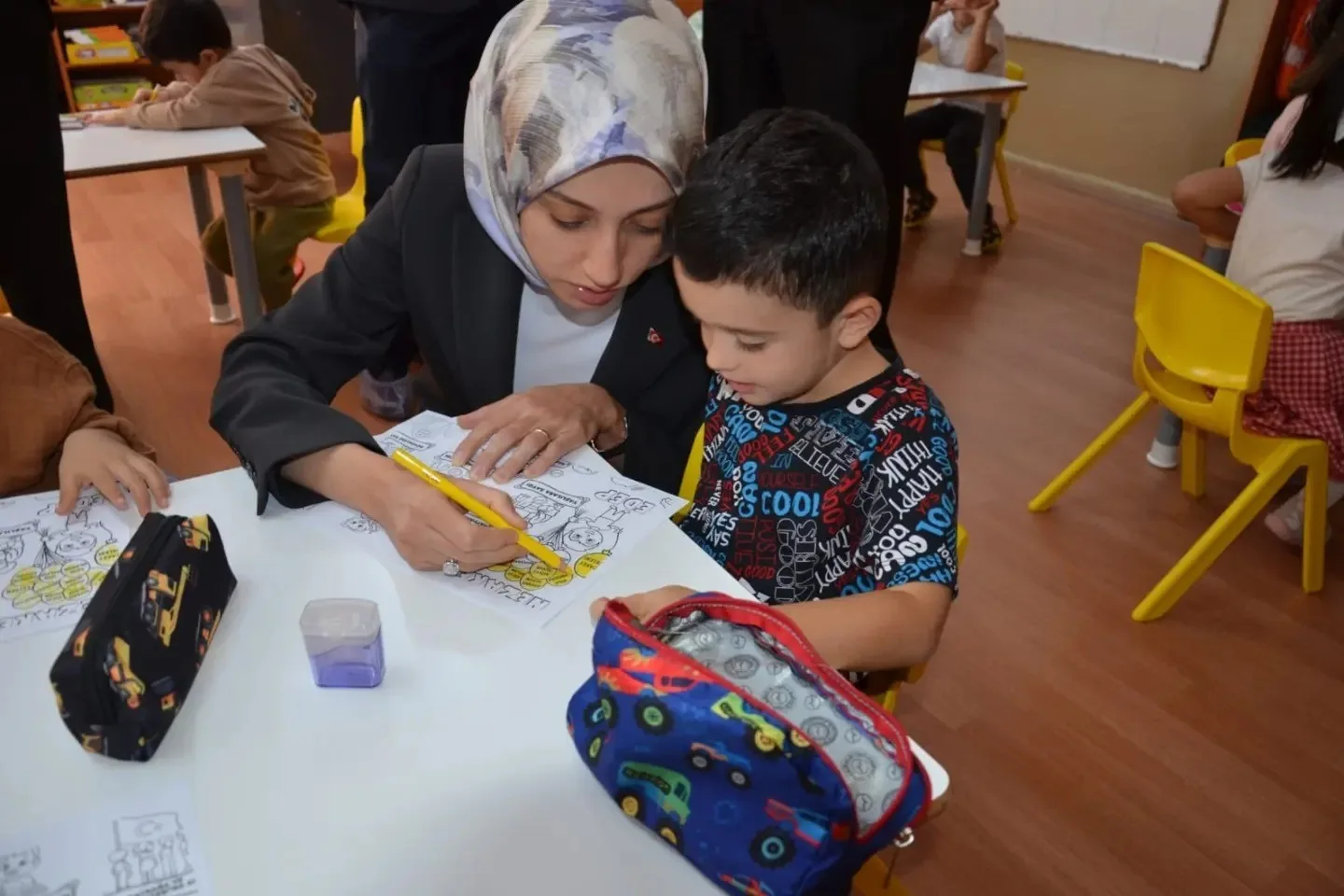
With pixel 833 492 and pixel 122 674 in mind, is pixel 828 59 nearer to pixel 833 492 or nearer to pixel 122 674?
pixel 833 492

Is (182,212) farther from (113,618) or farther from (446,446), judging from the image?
(113,618)

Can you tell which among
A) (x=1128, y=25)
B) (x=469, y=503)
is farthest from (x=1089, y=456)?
(x=1128, y=25)

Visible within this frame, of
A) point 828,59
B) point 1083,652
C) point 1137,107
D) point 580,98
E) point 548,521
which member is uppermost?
point 580,98

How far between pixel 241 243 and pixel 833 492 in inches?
77.9

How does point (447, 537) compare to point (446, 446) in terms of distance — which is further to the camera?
point (446, 446)

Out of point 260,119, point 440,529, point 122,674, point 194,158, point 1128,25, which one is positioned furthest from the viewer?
point 1128,25

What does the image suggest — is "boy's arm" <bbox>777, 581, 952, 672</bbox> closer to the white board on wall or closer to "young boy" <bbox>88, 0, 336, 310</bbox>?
"young boy" <bbox>88, 0, 336, 310</bbox>

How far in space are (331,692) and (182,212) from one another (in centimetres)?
384

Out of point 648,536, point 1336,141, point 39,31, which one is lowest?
point 648,536

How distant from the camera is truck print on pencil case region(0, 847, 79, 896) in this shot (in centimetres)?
56

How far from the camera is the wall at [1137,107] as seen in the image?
3998 mm

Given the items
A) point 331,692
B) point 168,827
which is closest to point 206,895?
point 168,827

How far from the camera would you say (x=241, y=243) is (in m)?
2.47

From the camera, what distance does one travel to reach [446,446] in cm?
101
